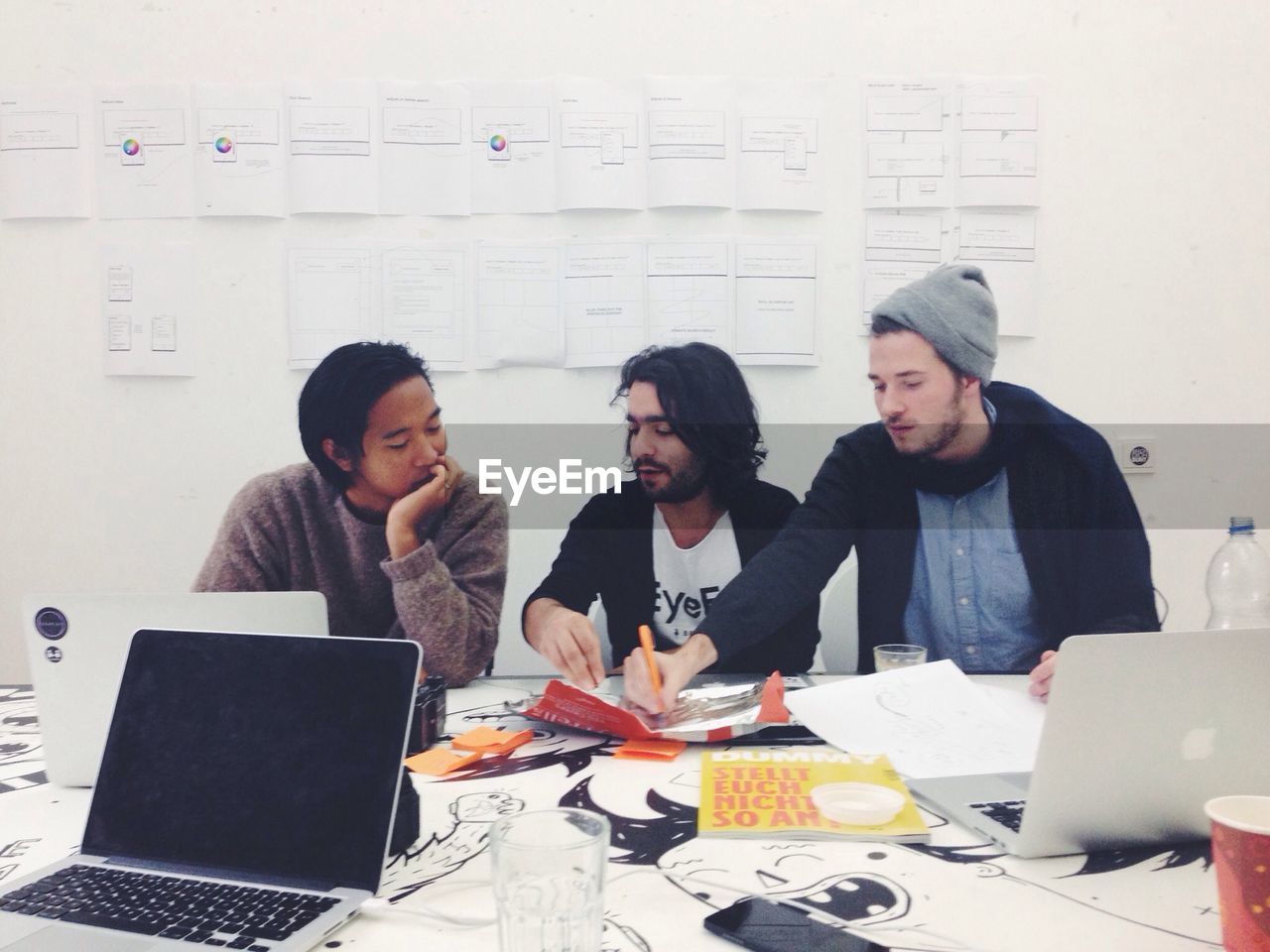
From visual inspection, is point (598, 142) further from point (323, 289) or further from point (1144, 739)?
point (1144, 739)

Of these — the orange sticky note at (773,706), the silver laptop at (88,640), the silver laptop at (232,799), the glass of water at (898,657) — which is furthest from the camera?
the glass of water at (898,657)

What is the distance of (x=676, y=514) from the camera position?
2096 mm

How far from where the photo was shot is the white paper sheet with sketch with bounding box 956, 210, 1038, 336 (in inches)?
84.0

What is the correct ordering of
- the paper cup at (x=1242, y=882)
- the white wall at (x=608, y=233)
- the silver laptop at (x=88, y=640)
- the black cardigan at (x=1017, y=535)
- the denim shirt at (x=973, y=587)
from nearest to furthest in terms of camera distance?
the paper cup at (x=1242, y=882) → the silver laptop at (x=88, y=640) → the black cardigan at (x=1017, y=535) → the denim shirt at (x=973, y=587) → the white wall at (x=608, y=233)

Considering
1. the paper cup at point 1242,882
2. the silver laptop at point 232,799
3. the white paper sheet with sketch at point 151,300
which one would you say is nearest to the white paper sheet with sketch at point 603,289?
the white paper sheet with sketch at point 151,300

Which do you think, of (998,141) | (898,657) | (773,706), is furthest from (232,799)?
(998,141)

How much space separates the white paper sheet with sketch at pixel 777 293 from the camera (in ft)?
7.00

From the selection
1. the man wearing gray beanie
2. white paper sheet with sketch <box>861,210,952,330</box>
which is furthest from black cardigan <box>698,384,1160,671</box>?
white paper sheet with sketch <box>861,210,952,330</box>

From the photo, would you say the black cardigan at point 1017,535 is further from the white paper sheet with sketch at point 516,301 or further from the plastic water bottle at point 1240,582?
the white paper sheet with sketch at point 516,301

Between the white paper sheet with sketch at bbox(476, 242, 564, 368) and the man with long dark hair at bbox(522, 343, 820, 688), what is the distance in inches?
8.3

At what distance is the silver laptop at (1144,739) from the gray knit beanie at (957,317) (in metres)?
1.24

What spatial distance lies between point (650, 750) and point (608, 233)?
1.33 meters

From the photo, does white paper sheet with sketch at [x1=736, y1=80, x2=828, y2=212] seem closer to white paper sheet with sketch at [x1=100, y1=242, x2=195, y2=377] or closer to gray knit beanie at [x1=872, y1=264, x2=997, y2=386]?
gray knit beanie at [x1=872, y1=264, x2=997, y2=386]

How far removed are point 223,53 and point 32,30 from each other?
0.41 metres
